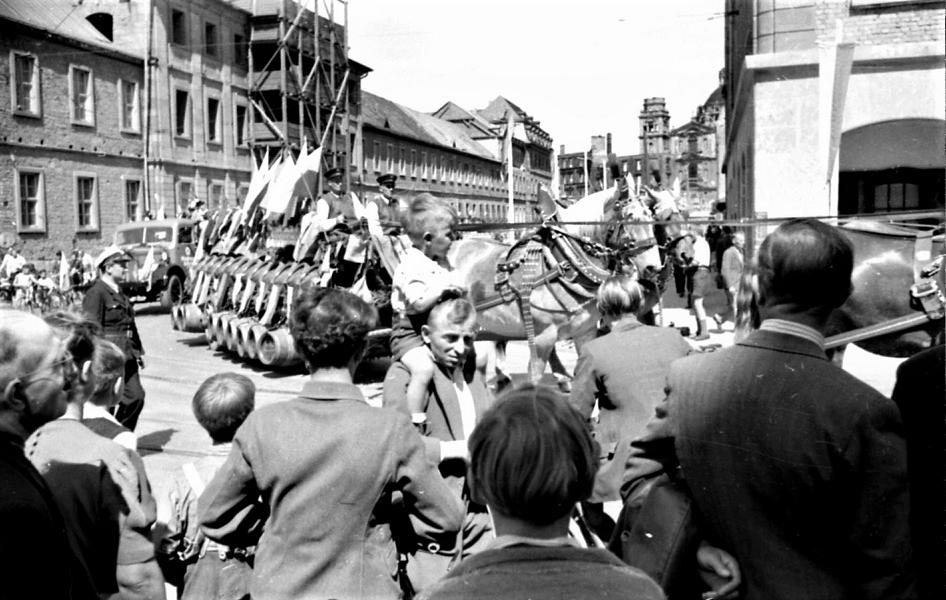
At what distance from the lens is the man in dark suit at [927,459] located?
2.25 metres

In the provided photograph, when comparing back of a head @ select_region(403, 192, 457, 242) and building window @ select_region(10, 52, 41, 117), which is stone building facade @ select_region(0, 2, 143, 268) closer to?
building window @ select_region(10, 52, 41, 117)

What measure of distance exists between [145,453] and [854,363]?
28.4 feet

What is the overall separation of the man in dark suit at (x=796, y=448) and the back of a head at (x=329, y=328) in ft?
3.61

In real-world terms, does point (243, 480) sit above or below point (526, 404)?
below

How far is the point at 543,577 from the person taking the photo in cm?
162

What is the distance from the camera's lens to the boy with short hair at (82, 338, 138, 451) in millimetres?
3574

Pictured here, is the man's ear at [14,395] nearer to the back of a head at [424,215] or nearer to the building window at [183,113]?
the back of a head at [424,215]

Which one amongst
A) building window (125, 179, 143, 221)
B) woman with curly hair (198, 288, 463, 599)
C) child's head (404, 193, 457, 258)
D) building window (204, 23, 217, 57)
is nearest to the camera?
woman with curly hair (198, 288, 463, 599)

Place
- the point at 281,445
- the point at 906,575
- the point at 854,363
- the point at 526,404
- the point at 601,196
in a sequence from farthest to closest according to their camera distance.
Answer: the point at 854,363
the point at 601,196
the point at 281,445
the point at 906,575
the point at 526,404

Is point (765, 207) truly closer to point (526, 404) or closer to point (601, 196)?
point (601, 196)

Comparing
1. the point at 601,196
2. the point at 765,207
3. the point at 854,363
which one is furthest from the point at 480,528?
the point at 765,207

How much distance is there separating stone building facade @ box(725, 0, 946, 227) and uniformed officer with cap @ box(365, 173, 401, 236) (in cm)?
521

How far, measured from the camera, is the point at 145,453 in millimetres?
8086

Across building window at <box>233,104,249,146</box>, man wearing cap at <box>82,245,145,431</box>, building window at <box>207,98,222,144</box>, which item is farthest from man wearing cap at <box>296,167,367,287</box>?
building window at <box>233,104,249,146</box>
